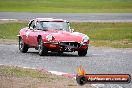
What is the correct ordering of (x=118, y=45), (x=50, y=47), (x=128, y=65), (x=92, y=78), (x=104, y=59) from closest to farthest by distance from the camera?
(x=92, y=78) → (x=128, y=65) → (x=104, y=59) → (x=50, y=47) → (x=118, y=45)

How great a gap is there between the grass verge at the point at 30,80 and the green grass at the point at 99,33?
12.8 meters

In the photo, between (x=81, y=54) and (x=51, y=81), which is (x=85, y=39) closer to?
(x=81, y=54)

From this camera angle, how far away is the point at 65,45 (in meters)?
21.0

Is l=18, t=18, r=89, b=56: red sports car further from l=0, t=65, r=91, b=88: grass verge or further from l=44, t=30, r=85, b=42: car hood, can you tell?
l=0, t=65, r=91, b=88: grass verge

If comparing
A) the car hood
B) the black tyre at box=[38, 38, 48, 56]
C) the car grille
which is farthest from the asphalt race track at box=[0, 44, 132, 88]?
the car hood

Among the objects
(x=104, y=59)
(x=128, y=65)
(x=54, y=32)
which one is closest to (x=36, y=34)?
(x=54, y=32)

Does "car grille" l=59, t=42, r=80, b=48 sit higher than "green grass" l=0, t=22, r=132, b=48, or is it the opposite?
"car grille" l=59, t=42, r=80, b=48

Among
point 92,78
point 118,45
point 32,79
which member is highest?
point 92,78

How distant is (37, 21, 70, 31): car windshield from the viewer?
22.5m

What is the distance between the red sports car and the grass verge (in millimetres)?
5950

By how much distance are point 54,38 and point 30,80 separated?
836 cm

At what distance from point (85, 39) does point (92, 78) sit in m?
13.2

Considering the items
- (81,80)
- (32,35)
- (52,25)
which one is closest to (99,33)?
(52,25)

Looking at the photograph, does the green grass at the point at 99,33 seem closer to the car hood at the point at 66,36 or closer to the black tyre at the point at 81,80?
the car hood at the point at 66,36
